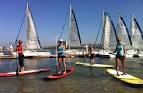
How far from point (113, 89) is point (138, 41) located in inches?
1725

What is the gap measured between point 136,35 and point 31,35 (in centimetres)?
2344

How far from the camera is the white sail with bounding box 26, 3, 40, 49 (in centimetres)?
3991

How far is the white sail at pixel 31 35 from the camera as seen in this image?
131ft

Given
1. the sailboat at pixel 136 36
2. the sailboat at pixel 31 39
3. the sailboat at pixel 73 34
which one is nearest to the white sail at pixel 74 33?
the sailboat at pixel 73 34

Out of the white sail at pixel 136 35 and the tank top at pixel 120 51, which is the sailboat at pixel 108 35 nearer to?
the white sail at pixel 136 35

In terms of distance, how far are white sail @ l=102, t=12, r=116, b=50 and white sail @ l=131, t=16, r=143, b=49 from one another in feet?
20.5

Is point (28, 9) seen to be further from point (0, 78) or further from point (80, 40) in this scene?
point (0, 78)

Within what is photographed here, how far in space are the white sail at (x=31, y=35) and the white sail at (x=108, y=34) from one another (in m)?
13.3

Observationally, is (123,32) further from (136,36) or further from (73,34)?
(73,34)

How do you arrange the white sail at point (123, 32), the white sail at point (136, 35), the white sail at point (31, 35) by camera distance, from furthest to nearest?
1. the white sail at point (136, 35)
2. the white sail at point (123, 32)
3. the white sail at point (31, 35)

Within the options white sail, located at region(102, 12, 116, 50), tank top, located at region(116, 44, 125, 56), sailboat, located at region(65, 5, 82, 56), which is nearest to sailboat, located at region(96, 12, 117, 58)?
white sail, located at region(102, 12, 116, 50)

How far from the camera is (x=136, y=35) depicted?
53938 mm

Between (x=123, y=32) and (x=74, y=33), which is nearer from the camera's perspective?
(x=74, y=33)

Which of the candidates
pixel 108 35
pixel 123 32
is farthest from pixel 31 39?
pixel 123 32
